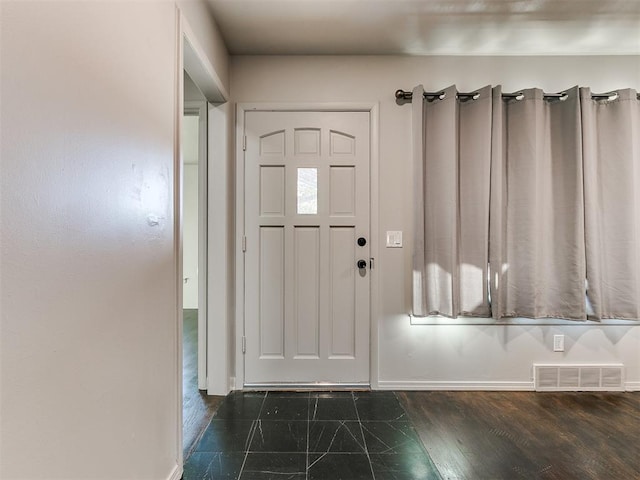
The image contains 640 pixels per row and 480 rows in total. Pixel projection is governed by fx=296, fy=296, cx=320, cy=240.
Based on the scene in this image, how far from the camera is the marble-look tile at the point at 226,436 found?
156 centimetres

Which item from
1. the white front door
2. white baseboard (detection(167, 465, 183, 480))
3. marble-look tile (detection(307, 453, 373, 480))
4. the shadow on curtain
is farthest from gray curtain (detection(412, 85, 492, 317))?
white baseboard (detection(167, 465, 183, 480))

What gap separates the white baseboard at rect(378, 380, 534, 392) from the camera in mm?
2170

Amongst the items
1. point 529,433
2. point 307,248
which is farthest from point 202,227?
point 529,433

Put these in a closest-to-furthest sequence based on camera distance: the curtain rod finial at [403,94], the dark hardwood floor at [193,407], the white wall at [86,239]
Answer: the white wall at [86,239], the dark hardwood floor at [193,407], the curtain rod finial at [403,94]

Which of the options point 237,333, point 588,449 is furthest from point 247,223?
point 588,449

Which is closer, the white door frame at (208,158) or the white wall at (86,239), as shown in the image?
the white wall at (86,239)

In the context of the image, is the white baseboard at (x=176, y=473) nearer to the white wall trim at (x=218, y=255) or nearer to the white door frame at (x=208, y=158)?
the white door frame at (x=208, y=158)

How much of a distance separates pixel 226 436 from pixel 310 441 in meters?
0.48

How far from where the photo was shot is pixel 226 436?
166 centimetres

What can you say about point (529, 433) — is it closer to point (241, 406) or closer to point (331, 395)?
point (331, 395)

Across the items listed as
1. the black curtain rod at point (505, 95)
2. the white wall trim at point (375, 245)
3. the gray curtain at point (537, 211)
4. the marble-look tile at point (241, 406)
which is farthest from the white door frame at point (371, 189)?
the gray curtain at point (537, 211)

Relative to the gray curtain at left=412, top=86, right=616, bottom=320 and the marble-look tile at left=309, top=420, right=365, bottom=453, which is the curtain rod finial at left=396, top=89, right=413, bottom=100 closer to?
the gray curtain at left=412, top=86, right=616, bottom=320

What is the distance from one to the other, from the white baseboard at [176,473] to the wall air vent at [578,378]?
7.74 ft

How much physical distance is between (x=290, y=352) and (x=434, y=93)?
2164 mm
